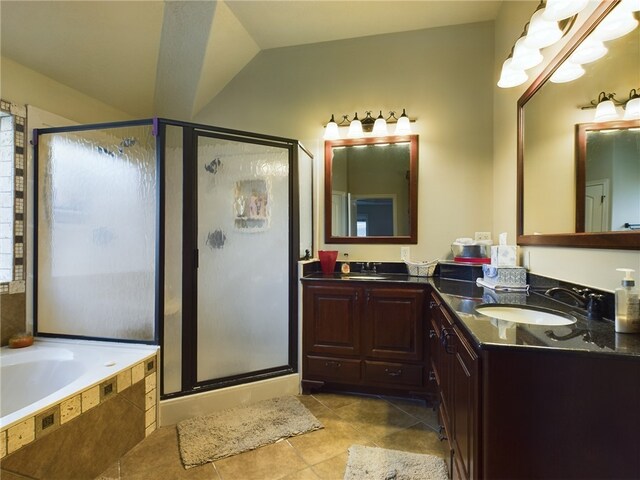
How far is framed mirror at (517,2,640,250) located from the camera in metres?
1.12

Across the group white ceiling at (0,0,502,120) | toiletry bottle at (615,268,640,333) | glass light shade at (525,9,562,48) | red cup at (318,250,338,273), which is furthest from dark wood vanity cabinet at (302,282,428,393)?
white ceiling at (0,0,502,120)

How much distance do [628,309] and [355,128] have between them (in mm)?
2250

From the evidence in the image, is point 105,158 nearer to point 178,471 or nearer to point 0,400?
point 0,400

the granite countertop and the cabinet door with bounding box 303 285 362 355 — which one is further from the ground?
the granite countertop

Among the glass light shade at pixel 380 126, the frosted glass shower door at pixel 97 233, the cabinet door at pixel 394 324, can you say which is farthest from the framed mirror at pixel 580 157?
the frosted glass shower door at pixel 97 233

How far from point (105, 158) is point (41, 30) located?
89cm

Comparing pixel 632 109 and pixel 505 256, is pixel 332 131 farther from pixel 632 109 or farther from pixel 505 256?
pixel 632 109

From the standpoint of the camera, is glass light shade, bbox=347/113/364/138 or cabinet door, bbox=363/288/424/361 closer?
cabinet door, bbox=363/288/424/361

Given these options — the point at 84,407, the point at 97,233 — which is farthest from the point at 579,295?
the point at 97,233

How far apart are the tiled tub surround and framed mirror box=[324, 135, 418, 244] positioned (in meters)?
1.82

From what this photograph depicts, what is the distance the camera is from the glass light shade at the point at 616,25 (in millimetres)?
1109

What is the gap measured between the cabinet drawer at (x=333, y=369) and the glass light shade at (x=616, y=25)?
2201mm

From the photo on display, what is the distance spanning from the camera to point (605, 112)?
123 centimetres

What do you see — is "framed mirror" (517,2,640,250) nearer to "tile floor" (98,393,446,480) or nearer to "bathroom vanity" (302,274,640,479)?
"bathroom vanity" (302,274,640,479)
